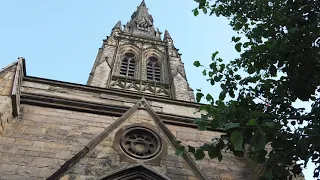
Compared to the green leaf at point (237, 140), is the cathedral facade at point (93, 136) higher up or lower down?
higher up

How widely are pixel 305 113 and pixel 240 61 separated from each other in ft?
4.55

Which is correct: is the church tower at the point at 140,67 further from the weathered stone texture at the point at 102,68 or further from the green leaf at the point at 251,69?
the green leaf at the point at 251,69

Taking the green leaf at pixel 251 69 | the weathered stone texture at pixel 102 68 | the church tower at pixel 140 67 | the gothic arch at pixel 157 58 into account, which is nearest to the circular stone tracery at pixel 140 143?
the green leaf at pixel 251 69

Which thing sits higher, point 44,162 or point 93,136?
point 93,136

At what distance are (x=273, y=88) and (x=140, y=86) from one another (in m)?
11.8

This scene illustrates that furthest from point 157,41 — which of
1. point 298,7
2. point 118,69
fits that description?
point 298,7

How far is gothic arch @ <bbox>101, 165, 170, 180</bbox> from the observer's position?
20.5 feet

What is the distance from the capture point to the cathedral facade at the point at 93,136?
6.35 m

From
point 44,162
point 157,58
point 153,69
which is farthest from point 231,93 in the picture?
point 157,58

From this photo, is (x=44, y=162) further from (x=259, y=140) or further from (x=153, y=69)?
(x=153, y=69)

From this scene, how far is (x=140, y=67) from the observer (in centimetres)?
1930

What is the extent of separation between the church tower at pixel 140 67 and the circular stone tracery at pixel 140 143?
23.5 feet

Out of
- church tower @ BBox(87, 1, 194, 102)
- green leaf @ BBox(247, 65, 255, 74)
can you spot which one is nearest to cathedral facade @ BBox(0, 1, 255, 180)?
green leaf @ BBox(247, 65, 255, 74)

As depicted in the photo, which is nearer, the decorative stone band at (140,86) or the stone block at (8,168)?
the stone block at (8,168)
